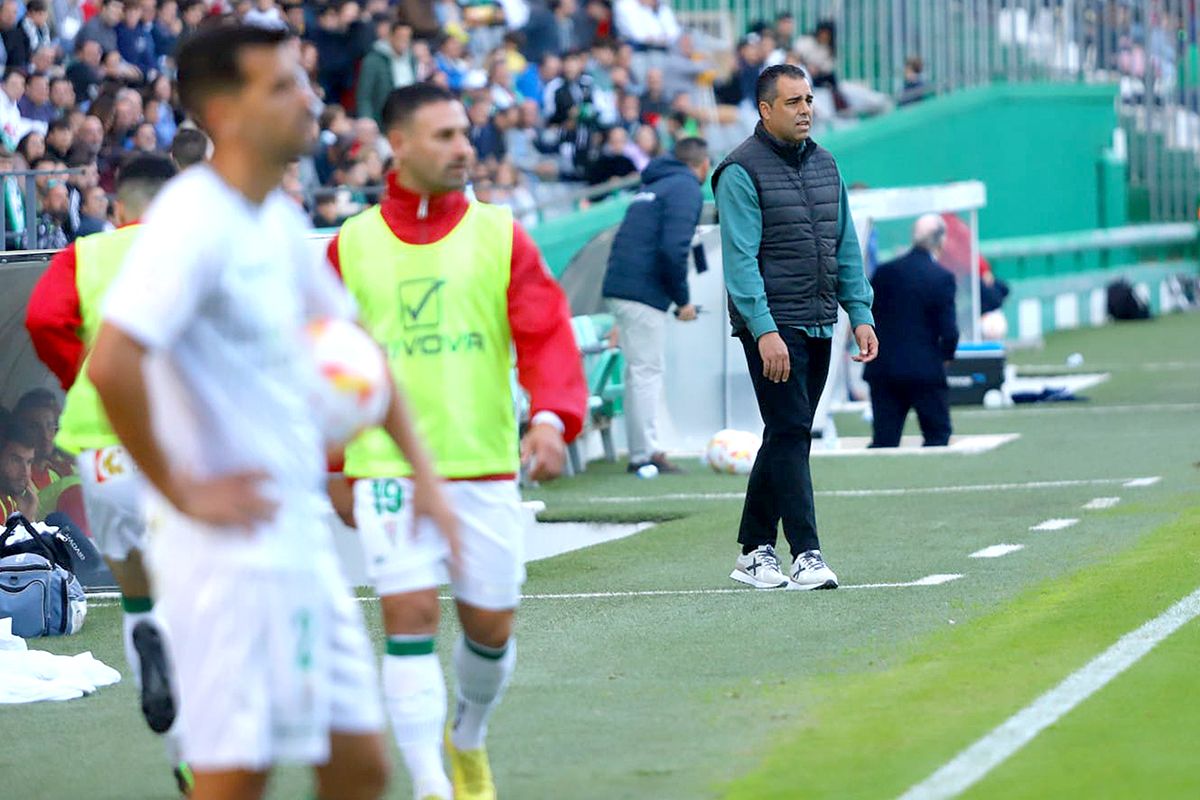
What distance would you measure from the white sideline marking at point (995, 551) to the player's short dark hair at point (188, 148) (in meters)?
4.79

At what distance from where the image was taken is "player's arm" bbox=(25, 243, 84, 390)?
23.6 feet

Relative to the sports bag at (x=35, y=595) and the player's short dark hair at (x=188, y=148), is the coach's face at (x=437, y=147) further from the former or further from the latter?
the sports bag at (x=35, y=595)

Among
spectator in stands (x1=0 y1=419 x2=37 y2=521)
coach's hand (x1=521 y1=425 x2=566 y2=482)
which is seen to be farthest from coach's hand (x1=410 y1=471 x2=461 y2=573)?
spectator in stands (x1=0 y1=419 x2=37 y2=521)

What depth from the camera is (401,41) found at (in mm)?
23609

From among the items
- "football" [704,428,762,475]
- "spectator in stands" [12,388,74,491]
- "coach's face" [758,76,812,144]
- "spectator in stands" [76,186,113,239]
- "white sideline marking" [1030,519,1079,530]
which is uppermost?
"coach's face" [758,76,812,144]

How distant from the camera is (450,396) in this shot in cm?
608

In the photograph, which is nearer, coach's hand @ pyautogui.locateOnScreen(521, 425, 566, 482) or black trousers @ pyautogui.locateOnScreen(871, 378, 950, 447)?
coach's hand @ pyautogui.locateOnScreen(521, 425, 566, 482)

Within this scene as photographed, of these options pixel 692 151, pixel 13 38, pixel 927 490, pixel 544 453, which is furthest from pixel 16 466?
pixel 13 38

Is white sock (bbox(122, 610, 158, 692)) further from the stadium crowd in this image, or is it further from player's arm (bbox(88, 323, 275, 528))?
the stadium crowd

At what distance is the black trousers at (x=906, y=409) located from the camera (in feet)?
55.5

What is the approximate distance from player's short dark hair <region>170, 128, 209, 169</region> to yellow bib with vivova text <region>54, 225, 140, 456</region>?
125 cm

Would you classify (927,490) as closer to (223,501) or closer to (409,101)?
(409,101)

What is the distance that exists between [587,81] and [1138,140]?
50.1 feet

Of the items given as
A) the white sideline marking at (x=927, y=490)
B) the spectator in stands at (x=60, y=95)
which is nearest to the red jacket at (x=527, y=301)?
the white sideline marking at (x=927, y=490)
